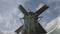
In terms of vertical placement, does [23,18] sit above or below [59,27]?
below

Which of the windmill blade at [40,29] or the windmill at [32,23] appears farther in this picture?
the windmill blade at [40,29]

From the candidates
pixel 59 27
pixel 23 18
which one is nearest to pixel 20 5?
pixel 23 18

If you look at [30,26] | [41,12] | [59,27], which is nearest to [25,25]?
[30,26]

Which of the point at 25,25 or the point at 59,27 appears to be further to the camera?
the point at 59,27

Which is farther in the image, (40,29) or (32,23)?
(40,29)

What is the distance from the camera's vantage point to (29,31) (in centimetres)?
4322

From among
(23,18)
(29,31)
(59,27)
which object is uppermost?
(59,27)

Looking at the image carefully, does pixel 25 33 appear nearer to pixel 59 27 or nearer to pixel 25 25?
pixel 25 25

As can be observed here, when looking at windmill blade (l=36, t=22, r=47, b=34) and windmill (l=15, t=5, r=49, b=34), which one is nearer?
windmill (l=15, t=5, r=49, b=34)

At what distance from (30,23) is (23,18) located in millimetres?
2222

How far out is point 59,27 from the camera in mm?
57969

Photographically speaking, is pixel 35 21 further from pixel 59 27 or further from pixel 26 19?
pixel 59 27

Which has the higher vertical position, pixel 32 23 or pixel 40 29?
pixel 32 23

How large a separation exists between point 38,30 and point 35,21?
1946 mm
